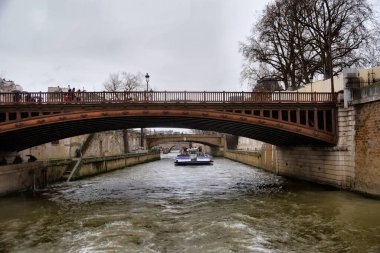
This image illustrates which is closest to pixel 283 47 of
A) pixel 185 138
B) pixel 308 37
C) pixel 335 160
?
pixel 308 37

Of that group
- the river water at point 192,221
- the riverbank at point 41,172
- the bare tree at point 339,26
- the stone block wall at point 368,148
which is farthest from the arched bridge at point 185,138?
the stone block wall at point 368,148

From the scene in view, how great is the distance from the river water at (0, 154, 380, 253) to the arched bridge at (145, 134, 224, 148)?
55269 millimetres

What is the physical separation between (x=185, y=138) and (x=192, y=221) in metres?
64.8

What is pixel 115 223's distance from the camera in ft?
53.2

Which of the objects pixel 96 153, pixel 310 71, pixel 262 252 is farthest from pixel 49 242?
pixel 96 153

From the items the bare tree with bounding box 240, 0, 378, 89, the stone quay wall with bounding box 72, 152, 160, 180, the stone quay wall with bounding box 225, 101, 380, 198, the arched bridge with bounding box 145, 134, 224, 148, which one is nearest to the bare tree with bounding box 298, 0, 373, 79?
the bare tree with bounding box 240, 0, 378, 89

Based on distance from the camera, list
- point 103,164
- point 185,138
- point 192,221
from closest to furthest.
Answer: point 192,221 → point 103,164 → point 185,138

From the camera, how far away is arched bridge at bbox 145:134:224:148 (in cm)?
8156

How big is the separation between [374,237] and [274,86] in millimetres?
31106

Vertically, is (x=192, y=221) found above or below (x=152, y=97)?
below

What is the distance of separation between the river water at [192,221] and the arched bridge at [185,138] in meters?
55.3

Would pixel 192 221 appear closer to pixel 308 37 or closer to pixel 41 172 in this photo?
pixel 41 172

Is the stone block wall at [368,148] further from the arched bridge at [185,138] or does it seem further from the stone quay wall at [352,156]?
the arched bridge at [185,138]

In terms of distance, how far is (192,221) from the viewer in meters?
16.5
